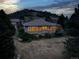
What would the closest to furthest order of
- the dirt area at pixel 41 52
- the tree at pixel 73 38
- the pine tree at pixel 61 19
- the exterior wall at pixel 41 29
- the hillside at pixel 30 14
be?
the tree at pixel 73 38, the dirt area at pixel 41 52, the exterior wall at pixel 41 29, the pine tree at pixel 61 19, the hillside at pixel 30 14

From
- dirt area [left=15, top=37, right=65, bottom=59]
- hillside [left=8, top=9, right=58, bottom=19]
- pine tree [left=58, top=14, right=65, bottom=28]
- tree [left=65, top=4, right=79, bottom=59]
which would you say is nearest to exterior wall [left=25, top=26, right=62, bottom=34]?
pine tree [left=58, top=14, right=65, bottom=28]

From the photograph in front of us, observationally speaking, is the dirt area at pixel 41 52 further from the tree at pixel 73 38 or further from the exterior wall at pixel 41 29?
the exterior wall at pixel 41 29

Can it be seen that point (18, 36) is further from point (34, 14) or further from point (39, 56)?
point (34, 14)

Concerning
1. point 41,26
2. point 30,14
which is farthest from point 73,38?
point 30,14

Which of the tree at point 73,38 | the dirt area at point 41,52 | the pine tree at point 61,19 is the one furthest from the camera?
the pine tree at point 61,19

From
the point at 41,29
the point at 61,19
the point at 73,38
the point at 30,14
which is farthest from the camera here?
the point at 30,14

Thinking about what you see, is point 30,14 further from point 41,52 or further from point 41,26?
point 41,52

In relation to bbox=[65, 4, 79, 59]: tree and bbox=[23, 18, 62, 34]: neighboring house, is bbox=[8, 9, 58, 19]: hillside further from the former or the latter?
bbox=[65, 4, 79, 59]: tree

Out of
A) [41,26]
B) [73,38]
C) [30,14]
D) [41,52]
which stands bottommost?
[41,52]

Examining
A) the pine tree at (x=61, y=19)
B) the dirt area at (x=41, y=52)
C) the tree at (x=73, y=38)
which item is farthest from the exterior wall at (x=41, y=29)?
the tree at (x=73, y=38)

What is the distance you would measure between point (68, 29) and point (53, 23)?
2151 cm

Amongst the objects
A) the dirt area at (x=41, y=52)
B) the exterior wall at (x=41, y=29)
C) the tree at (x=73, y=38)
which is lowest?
the dirt area at (x=41, y=52)

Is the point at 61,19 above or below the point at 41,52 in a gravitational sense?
above

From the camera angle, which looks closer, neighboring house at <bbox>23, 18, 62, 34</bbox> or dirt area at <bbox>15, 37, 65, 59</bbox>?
dirt area at <bbox>15, 37, 65, 59</bbox>
